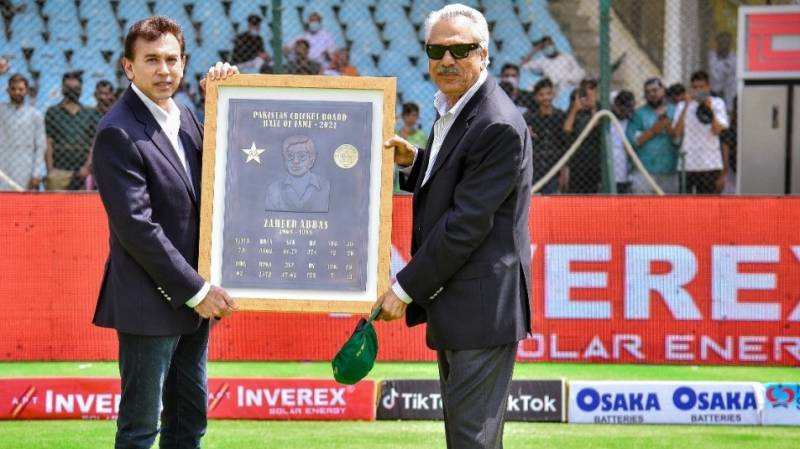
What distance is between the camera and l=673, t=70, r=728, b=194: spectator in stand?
40.6ft

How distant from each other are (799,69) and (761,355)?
4.99 metres

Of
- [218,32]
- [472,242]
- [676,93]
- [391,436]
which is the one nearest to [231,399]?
[391,436]

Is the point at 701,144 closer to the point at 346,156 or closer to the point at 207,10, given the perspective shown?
the point at 207,10

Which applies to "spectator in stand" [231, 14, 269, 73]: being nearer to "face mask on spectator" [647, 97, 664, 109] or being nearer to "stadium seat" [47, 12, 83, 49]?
"stadium seat" [47, 12, 83, 49]

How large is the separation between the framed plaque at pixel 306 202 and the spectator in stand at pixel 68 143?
6.97 m

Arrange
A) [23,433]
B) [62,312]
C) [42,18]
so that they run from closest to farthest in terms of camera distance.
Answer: [23,433] < [62,312] < [42,18]

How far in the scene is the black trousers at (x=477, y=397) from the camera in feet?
15.6

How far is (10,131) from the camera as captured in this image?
40.2 ft

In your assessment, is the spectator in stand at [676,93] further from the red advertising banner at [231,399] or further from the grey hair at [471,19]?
the grey hair at [471,19]

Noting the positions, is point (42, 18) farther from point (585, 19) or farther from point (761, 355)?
point (761, 355)

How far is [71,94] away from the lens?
12.6 meters

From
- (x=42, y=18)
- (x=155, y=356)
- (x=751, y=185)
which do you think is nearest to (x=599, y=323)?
(x=751, y=185)

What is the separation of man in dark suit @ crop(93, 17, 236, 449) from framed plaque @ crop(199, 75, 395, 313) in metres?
0.12

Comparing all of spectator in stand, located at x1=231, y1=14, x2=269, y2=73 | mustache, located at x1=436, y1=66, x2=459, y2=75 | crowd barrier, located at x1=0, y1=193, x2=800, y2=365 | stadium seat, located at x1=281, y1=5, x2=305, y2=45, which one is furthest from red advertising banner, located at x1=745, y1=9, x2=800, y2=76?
mustache, located at x1=436, y1=66, x2=459, y2=75
